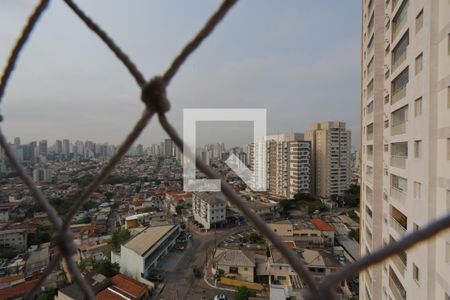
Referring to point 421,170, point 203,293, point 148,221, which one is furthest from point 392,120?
point 148,221

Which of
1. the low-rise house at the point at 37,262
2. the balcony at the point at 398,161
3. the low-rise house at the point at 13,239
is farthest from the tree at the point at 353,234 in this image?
the low-rise house at the point at 13,239

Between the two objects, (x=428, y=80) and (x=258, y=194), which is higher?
(x=428, y=80)

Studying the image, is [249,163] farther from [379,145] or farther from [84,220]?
[379,145]

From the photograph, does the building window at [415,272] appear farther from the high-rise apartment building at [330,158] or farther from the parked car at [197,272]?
the high-rise apartment building at [330,158]

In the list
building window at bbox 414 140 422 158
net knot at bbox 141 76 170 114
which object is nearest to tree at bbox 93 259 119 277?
building window at bbox 414 140 422 158

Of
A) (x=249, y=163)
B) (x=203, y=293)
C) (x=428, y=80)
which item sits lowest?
(x=203, y=293)

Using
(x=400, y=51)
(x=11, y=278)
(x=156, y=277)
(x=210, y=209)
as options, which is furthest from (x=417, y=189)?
(x=210, y=209)

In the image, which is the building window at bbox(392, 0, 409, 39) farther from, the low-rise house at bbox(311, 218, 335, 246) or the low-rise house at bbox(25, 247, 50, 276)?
the low-rise house at bbox(25, 247, 50, 276)
